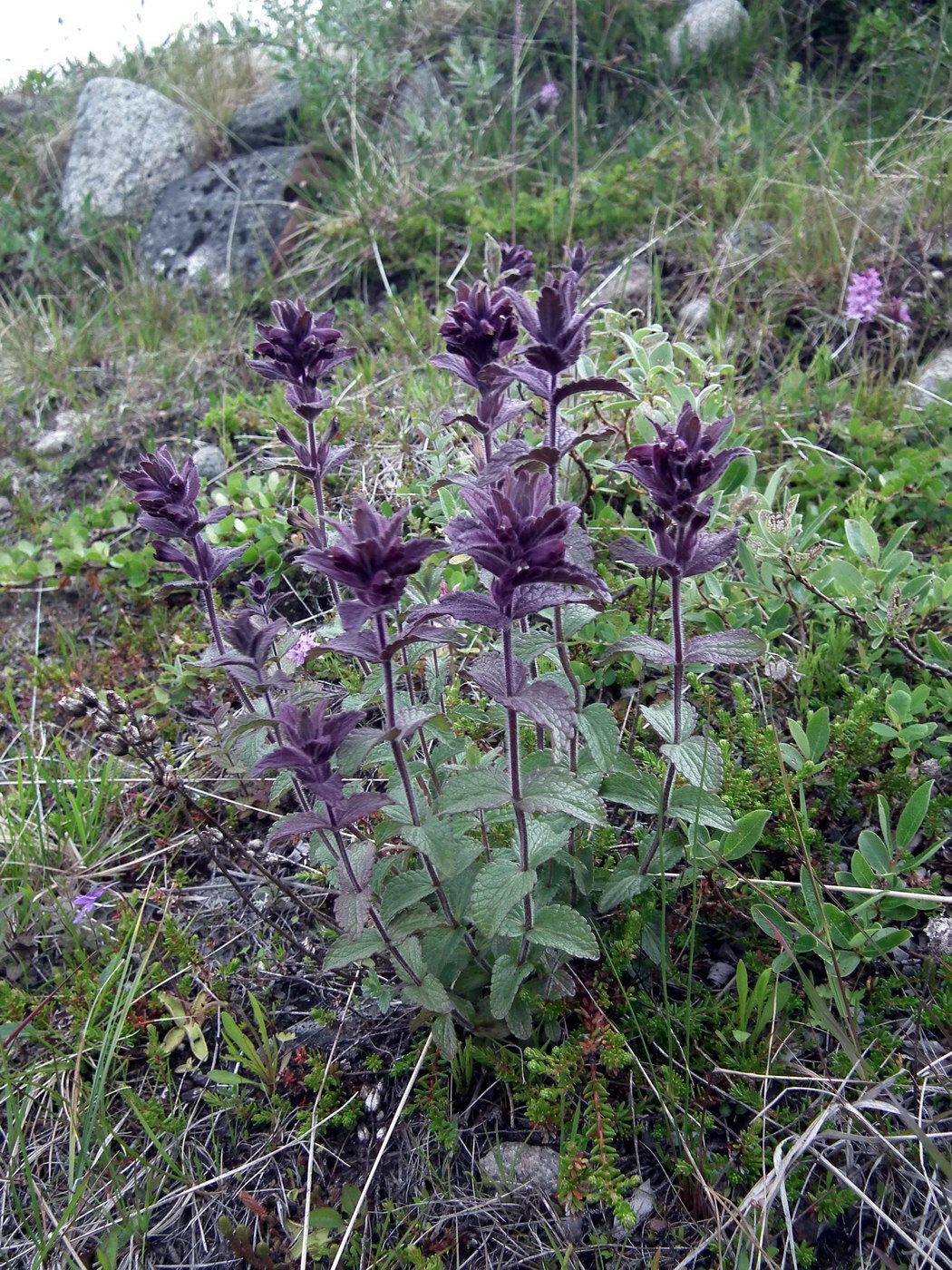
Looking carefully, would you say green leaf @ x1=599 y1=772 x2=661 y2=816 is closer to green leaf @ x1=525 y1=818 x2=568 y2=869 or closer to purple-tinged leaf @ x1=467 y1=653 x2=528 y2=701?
green leaf @ x1=525 y1=818 x2=568 y2=869

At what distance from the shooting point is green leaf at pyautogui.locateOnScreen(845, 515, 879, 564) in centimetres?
266

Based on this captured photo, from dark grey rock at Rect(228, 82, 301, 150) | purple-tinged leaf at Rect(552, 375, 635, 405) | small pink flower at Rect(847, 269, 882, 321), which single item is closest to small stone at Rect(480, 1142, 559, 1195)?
purple-tinged leaf at Rect(552, 375, 635, 405)

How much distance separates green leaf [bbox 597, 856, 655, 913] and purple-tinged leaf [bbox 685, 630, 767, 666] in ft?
1.91

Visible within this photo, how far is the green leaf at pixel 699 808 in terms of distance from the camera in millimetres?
1887

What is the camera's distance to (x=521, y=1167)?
199 cm

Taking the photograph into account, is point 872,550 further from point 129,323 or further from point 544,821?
point 129,323

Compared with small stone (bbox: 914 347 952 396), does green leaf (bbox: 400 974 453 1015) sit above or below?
above

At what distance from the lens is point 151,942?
99.6 inches

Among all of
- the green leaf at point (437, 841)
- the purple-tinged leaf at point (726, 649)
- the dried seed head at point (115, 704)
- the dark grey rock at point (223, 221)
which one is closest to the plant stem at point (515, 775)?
the green leaf at point (437, 841)

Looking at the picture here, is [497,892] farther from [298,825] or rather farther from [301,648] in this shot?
[301,648]

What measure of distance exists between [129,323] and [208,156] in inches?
96.4

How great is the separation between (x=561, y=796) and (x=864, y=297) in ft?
11.2

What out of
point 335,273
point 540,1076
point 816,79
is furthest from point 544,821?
point 816,79

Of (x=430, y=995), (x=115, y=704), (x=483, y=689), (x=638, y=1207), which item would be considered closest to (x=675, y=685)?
(x=483, y=689)
